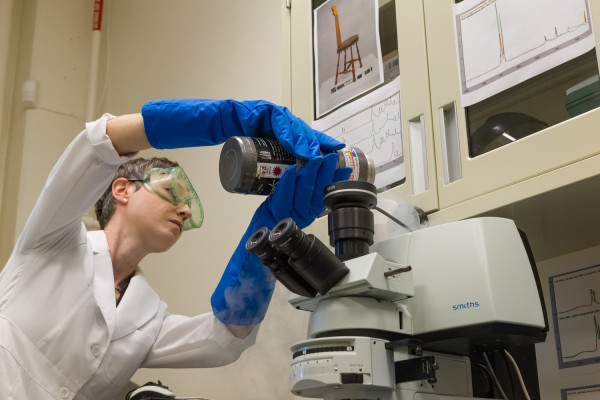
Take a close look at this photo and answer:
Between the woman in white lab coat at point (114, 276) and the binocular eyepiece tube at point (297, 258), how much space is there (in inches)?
6.0

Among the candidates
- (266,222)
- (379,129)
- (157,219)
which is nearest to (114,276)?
(157,219)

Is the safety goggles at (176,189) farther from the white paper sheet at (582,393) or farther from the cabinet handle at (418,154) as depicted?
the white paper sheet at (582,393)

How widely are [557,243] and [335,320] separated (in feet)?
2.07

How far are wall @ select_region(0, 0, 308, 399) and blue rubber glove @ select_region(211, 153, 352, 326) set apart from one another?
31cm

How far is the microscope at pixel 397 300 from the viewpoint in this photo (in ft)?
3.38

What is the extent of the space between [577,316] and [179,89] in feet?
5.86

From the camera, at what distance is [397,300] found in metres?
1.11

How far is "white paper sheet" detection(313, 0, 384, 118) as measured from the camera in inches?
61.5

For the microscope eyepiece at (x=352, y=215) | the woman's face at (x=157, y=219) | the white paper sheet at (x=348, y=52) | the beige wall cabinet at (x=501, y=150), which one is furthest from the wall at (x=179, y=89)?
the microscope eyepiece at (x=352, y=215)

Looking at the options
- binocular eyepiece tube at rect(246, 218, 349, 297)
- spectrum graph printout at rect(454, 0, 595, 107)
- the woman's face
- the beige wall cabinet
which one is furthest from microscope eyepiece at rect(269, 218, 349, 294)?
the woman's face

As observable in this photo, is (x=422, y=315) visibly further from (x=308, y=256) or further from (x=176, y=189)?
(x=176, y=189)

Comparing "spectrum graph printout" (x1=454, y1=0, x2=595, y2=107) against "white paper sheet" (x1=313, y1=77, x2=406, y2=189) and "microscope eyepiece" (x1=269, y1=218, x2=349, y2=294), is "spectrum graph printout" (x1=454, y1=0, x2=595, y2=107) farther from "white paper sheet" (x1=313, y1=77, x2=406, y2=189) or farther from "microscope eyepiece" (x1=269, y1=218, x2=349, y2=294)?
"microscope eyepiece" (x1=269, y1=218, x2=349, y2=294)

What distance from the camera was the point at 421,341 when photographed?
1085mm

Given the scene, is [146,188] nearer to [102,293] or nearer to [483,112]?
[102,293]
